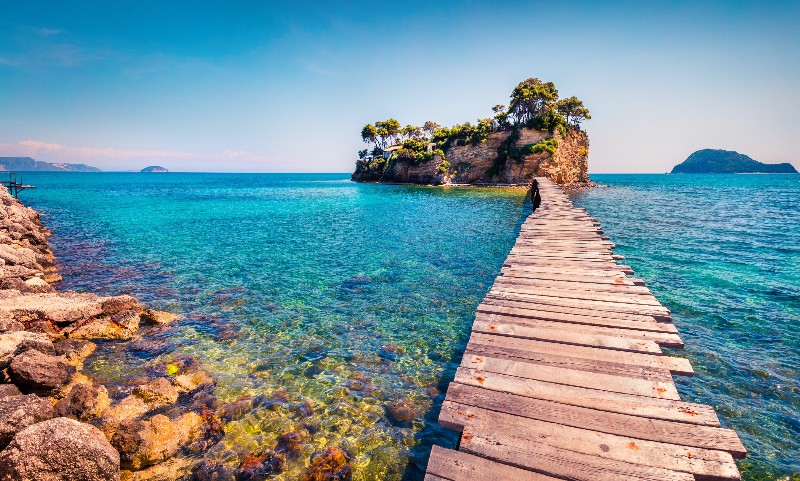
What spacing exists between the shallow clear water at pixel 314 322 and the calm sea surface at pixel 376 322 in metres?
0.04

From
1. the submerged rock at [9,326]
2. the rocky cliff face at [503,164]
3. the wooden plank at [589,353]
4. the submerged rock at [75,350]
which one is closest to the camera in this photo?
the wooden plank at [589,353]

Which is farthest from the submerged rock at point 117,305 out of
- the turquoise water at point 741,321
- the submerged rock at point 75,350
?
the turquoise water at point 741,321

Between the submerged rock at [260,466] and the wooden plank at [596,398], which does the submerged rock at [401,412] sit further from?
the wooden plank at [596,398]

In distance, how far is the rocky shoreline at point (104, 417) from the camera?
187 inches

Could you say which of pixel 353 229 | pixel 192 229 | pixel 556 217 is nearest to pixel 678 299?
A: pixel 556 217

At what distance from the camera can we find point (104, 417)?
5949 mm

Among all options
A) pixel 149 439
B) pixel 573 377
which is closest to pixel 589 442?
pixel 573 377

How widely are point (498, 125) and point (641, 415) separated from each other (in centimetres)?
8663

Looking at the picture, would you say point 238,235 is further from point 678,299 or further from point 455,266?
point 678,299

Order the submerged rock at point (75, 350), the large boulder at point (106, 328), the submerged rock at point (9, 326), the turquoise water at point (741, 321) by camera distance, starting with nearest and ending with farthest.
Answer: the turquoise water at point (741, 321), the submerged rock at point (75, 350), the submerged rock at point (9, 326), the large boulder at point (106, 328)

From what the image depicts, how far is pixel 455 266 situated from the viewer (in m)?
15.4

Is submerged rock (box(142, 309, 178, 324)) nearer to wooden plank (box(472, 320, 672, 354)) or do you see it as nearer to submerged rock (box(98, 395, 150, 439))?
submerged rock (box(98, 395, 150, 439))

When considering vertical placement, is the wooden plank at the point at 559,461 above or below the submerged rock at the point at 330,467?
above

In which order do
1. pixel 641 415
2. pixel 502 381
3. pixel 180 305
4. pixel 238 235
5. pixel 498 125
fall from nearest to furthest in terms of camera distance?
pixel 641 415 → pixel 502 381 → pixel 180 305 → pixel 238 235 → pixel 498 125
